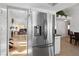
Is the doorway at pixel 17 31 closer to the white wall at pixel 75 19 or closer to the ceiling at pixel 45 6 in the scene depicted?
the ceiling at pixel 45 6

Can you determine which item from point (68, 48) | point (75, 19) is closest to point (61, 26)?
point (75, 19)

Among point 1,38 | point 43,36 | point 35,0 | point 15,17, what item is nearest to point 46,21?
point 43,36

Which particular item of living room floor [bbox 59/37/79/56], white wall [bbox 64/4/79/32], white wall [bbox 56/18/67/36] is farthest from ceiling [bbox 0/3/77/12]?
living room floor [bbox 59/37/79/56]

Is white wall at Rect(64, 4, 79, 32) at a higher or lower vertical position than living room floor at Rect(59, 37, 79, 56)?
higher

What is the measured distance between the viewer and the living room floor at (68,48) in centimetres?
191

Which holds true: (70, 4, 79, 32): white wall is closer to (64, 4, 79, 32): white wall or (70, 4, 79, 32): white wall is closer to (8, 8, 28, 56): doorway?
(64, 4, 79, 32): white wall

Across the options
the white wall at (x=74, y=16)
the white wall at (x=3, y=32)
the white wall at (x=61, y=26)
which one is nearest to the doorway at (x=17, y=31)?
the white wall at (x=3, y=32)

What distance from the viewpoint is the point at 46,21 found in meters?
1.98

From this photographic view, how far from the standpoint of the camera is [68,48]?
6.28ft

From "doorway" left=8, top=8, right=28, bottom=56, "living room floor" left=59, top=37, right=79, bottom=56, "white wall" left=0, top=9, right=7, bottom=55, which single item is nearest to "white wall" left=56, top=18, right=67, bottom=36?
"living room floor" left=59, top=37, right=79, bottom=56

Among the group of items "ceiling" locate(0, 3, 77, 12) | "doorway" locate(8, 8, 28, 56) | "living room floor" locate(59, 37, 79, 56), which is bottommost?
→ "living room floor" locate(59, 37, 79, 56)

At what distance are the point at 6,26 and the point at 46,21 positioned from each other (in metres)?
0.64

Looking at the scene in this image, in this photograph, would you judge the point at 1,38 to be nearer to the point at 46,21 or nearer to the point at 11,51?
the point at 11,51

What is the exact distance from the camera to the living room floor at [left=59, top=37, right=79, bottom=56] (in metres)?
1.91
